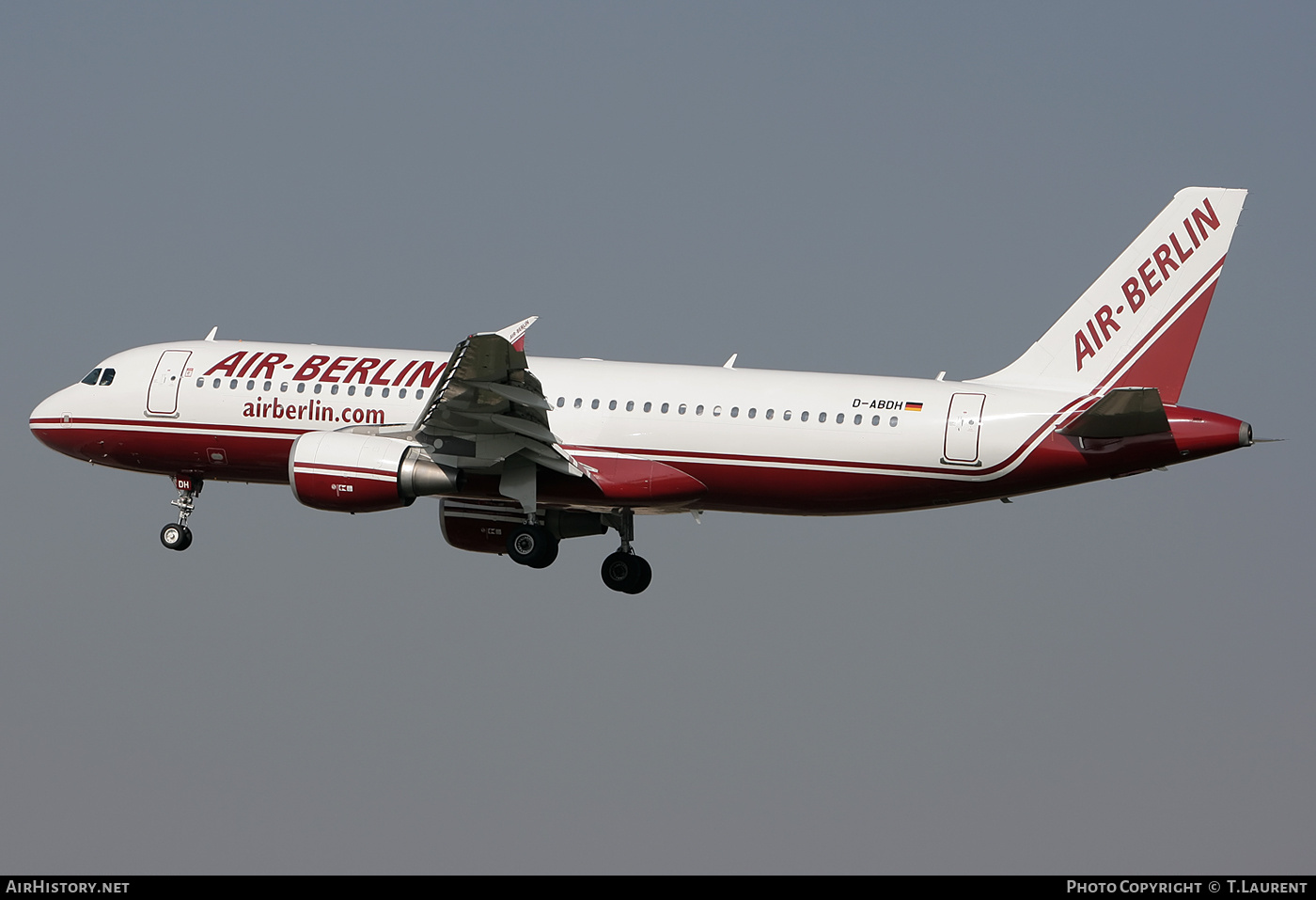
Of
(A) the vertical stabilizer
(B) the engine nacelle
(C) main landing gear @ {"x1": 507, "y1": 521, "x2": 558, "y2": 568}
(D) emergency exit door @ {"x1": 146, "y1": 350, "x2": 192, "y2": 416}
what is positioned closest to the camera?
(A) the vertical stabilizer

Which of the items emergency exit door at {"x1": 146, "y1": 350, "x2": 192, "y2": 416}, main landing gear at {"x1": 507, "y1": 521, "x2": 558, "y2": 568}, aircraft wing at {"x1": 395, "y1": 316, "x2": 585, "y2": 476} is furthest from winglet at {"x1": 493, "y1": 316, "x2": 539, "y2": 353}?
emergency exit door at {"x1": 146, "y1": 350, "x2": 192, "y2": 416}

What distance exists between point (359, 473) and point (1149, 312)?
17640 millimetres

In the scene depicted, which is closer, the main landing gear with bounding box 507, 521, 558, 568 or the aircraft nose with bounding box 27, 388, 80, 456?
the main landing gear with bounding box 507, 521, 558, 568

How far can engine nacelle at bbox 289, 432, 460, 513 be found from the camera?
38344 mm

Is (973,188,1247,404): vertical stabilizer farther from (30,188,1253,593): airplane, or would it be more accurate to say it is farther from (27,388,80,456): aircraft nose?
(27,388,80,456): aircraft nose

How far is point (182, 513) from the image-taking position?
43562 millimetres

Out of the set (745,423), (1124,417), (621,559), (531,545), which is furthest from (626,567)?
(1124,417)

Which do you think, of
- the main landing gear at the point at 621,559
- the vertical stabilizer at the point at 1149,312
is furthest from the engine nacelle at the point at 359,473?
the vertical stabilizer at the point at 1149,312

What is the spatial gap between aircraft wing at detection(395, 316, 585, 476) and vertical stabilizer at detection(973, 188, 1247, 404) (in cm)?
1025

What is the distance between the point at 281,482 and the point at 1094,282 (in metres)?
19.7

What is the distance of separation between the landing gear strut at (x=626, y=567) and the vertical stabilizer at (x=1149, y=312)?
9.83 metres

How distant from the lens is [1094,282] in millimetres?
39188

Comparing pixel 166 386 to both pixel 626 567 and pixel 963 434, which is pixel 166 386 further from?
pixel 963 434
